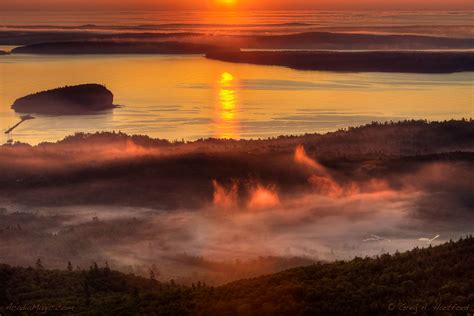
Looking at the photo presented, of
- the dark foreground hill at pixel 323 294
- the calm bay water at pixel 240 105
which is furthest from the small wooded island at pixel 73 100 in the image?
the dark foreground hill at pixel 323 294

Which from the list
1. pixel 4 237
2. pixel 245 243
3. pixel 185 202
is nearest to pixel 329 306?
pixel 245 243

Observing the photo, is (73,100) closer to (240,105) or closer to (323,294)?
(240,105)

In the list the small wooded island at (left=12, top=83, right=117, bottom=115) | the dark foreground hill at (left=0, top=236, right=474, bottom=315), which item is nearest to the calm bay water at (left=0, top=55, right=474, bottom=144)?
the small wooded island at (left=12, top=83, right=117, bottom=115)

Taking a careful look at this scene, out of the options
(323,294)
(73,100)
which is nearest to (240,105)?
(73,100)

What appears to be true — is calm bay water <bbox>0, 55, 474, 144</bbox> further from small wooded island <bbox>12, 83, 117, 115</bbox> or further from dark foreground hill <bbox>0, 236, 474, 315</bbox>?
dark foreground hill <bbox>0, 236, 474, 315</bbox>

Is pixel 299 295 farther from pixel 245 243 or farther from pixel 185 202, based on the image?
pixel 185 202
